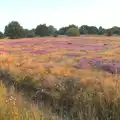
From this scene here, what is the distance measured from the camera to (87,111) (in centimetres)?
1094

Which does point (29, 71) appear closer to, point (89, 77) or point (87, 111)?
point (89, 77)

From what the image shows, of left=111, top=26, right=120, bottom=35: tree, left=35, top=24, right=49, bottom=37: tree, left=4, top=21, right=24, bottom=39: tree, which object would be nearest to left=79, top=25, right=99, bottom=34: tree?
left=111, top=26, right=120, bottom=35: tree

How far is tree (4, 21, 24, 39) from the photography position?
87.3 metres

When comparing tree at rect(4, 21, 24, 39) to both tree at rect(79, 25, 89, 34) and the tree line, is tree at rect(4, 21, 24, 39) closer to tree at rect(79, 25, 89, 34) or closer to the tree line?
the tree line

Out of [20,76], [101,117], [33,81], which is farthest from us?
[20,76]

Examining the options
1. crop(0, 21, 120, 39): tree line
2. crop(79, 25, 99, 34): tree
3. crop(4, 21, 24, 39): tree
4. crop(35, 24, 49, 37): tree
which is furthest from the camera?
crop(79, 25, 99, 34): tree

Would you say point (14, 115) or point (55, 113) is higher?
point (14, 115)

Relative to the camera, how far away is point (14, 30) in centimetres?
8731

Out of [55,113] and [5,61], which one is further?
[5,61]

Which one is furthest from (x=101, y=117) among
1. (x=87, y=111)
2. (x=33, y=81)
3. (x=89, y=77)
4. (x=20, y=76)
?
(x=20, y=76)

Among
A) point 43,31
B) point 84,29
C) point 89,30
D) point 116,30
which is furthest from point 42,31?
point 116,30

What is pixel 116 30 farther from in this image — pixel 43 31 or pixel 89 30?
pixel 43 31

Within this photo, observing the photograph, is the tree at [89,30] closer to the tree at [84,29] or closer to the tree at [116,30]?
the tree at [84,29]

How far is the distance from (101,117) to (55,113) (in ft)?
5.38
